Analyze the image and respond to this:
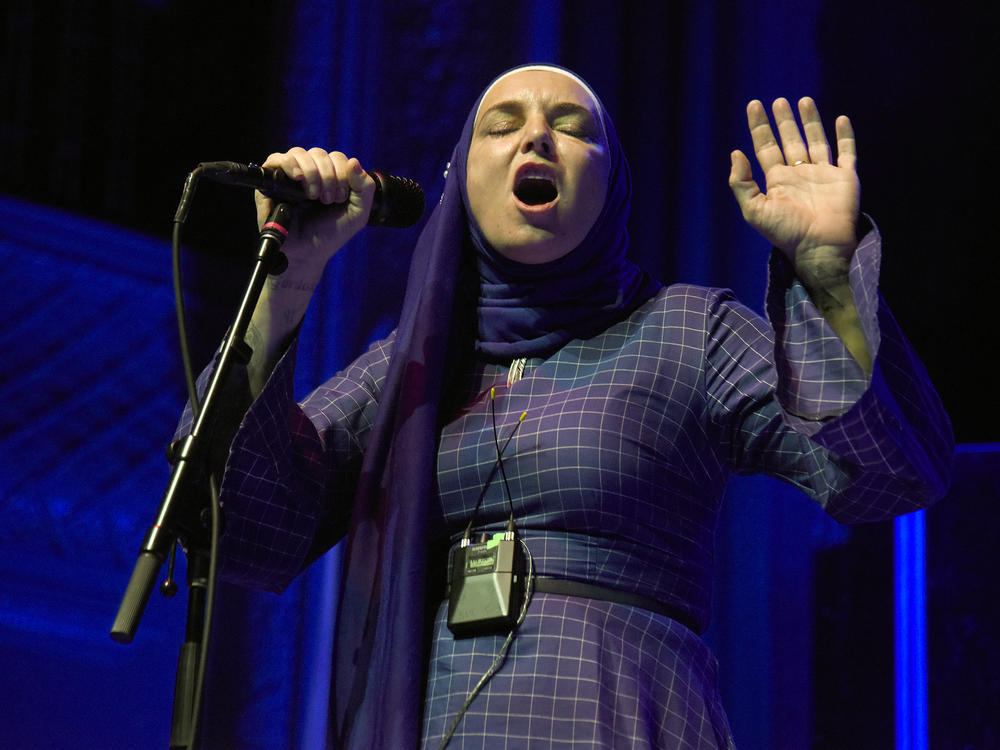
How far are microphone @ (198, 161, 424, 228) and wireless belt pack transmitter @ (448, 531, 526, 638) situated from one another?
16.7 inches

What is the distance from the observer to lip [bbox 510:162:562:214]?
1433mm

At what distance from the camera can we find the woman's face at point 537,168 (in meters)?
1.44

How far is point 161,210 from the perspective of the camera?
7.43ft

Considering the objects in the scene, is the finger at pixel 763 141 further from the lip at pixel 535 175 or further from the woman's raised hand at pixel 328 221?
the woman's raised hand at pixel 328 221

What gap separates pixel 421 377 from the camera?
1.38 meters

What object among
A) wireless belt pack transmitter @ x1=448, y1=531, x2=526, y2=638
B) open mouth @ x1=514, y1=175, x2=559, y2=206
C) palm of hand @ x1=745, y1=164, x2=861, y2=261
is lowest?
wireless belt pack transmitter @ x1=448, y1=531, x2=526, y2=638

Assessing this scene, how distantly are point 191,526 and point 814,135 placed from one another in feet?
2.52

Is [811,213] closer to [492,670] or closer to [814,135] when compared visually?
[814,135]

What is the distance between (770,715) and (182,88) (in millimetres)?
1740

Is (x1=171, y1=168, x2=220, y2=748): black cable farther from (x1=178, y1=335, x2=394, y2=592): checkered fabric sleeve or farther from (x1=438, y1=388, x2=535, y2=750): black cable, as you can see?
(x1=438, y1=388, x2=535, y2=750): black cable

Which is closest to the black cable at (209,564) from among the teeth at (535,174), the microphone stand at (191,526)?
the microphone stand at (191,526)

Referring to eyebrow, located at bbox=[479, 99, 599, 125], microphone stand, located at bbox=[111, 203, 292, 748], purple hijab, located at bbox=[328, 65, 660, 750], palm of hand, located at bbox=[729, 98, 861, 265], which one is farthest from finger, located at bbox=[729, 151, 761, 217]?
microphone stand, located at bbox=[111, 203, 292, 748]

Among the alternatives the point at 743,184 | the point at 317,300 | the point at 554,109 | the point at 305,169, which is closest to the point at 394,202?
the point at 305,169

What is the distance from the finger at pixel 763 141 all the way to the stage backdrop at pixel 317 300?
0.96 m
